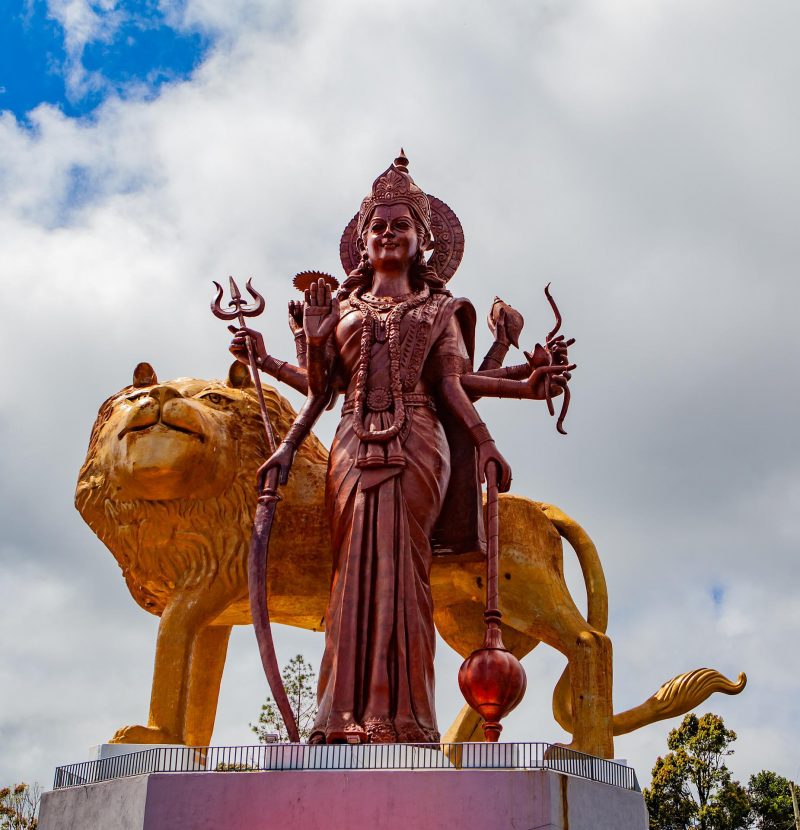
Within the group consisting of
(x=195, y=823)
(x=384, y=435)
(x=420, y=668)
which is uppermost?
(x=384, y=435)

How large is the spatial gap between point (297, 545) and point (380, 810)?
3006mm

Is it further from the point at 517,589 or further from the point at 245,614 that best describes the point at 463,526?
the point at 245,614

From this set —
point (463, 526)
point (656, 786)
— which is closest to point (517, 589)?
point (463, 526)

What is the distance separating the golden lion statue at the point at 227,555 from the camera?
360 inches

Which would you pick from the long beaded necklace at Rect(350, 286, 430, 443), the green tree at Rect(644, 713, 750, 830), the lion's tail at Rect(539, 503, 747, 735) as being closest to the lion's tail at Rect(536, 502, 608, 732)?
the lion's tail at Rect(539, 503, 747, 735)

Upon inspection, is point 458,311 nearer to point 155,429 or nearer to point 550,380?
point 550,380

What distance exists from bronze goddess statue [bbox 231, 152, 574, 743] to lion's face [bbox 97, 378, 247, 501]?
23.0 inches

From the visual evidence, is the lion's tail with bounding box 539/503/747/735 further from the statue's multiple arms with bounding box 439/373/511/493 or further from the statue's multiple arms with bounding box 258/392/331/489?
the statue's multiple arms with bounding box 258/392/331/489

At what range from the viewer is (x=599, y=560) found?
400 inches

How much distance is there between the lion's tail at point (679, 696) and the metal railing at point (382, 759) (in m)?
1.88

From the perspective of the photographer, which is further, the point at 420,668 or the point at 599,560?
the point at 599,560

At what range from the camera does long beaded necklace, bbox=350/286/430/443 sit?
8711 millimetres

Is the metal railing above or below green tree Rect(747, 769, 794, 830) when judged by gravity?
below

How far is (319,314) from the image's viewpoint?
29.8 ft
